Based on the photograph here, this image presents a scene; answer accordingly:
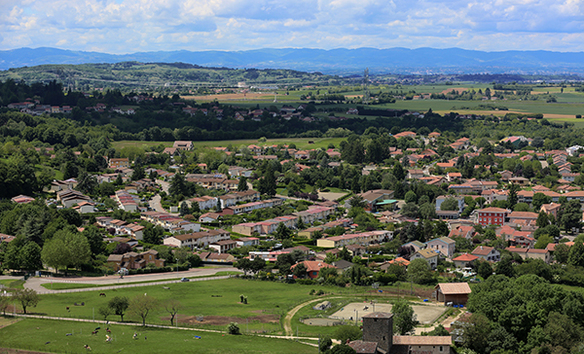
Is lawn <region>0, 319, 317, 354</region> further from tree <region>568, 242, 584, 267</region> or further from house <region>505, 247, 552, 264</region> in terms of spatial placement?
house <region>505, 247, 552, 264</region>

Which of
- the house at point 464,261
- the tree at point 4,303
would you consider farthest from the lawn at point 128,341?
the house at point 464,261

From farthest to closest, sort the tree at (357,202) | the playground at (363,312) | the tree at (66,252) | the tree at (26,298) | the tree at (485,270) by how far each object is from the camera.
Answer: the tree at (357,202)
the tree at (485,270)
the tree at (66,252)
the playground at (363,312)
the tree at (26,298)

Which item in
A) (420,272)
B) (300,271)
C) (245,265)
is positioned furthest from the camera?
(245,265)

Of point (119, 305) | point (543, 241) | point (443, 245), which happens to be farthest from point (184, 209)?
point (543, 241)

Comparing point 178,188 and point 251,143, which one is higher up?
point 251,143

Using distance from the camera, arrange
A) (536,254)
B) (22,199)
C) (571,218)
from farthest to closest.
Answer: (22,199)
(571,218)
(536,254)

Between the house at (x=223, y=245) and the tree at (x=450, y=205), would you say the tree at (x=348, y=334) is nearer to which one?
the house at (x=223, y=245)

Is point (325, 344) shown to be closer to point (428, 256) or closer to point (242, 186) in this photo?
point (428, 256)
